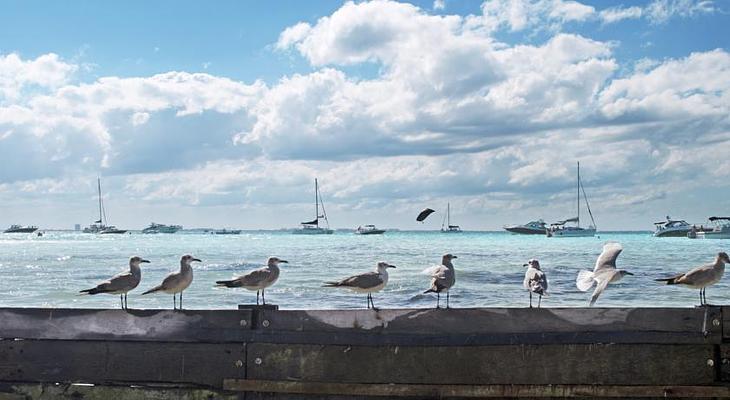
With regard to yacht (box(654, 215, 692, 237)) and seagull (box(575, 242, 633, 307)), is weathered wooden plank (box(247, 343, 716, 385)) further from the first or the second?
yacht (box(654, 215, 692, 237))

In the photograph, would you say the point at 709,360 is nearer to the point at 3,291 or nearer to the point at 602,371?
the point at 602,371

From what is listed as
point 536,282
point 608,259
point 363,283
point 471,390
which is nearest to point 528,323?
point 471,390

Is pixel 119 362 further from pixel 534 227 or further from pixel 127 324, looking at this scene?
pixel 534 227

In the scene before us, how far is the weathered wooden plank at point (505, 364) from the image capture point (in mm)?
5273

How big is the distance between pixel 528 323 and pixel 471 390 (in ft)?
1.97

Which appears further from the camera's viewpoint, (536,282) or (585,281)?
(536,282)

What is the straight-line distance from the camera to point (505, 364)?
531cm

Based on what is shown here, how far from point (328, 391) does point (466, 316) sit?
1083 mm

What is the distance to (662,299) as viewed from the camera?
1933cm

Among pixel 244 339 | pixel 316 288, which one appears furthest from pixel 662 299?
pixel 244 339

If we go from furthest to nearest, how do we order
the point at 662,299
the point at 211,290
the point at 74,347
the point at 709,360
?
the point at 211,290
the point at 662,299
the point at 74,347
the point at 709,360

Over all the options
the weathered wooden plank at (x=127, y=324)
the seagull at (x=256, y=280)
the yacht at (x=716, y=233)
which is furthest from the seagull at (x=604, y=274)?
the yacht at (x=716, y=233)

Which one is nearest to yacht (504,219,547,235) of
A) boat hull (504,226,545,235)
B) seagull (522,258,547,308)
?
boat hull (504,226,545,235)

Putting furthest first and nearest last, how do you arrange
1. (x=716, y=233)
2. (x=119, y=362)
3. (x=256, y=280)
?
(x=716, y=233)
(x=256, y=280)
(x=119, y=362)
